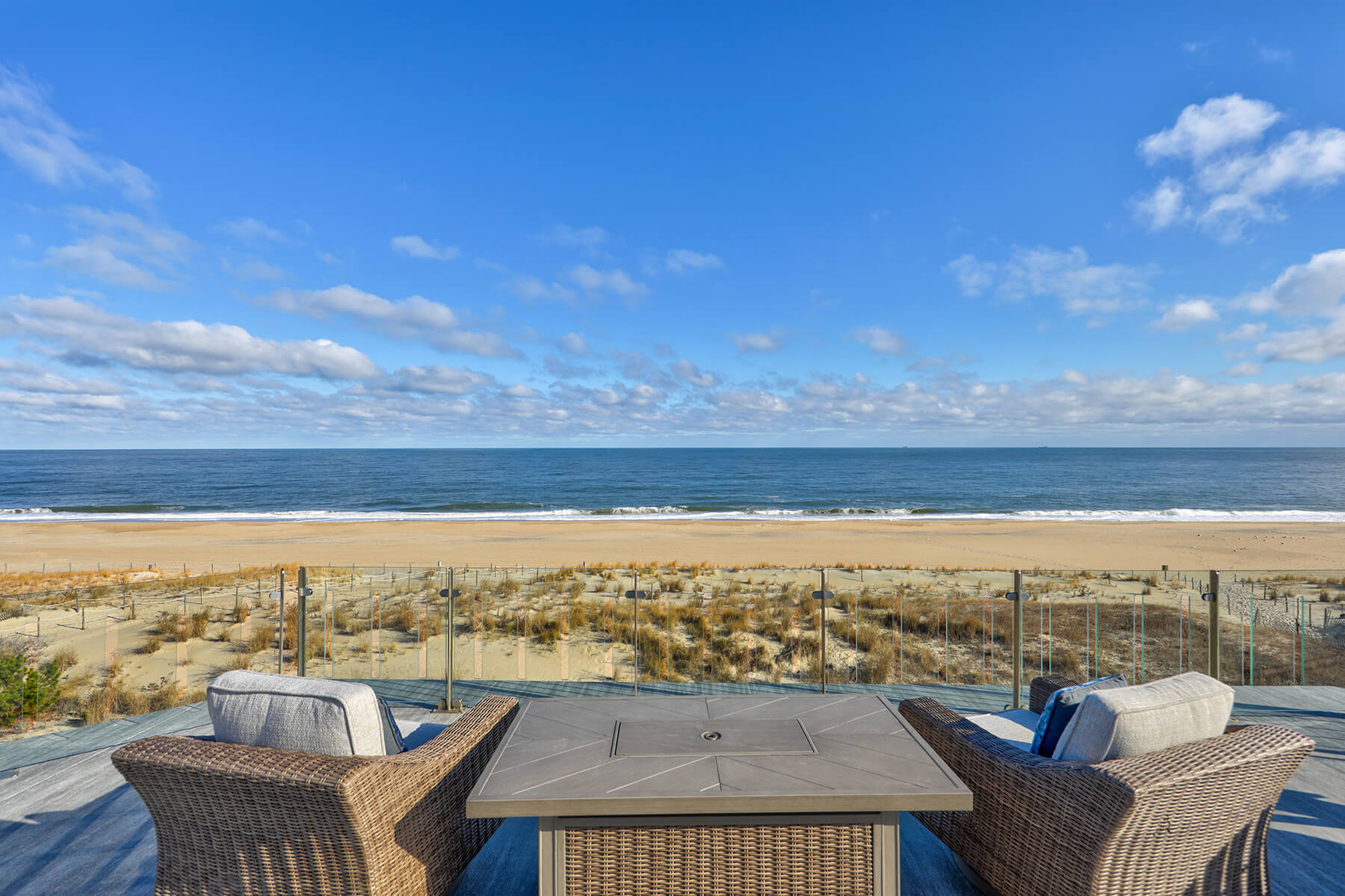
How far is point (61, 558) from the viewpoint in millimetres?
16312

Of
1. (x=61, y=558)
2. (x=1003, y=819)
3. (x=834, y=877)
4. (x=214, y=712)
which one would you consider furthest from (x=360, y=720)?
(x=61, y=558)

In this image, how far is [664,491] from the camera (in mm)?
38812

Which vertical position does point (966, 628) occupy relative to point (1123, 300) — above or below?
below

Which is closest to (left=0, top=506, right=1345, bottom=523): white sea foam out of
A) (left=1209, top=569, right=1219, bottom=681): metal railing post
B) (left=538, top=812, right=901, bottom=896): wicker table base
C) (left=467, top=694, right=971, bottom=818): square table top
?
(left=1209, top=569, right=1219, bottom=681): metal railing post

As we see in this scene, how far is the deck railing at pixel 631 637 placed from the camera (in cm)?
567

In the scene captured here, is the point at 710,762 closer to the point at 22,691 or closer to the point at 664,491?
the point at 22,691

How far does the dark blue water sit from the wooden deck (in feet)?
77.6

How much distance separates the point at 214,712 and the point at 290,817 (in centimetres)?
42

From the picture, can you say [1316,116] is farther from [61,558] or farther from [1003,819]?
[61,558]

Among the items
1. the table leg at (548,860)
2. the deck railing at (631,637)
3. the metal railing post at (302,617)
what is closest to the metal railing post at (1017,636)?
the deck railing at (631,637)

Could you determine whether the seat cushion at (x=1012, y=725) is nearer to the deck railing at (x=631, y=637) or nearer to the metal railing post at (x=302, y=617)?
the deck railing at (x=631, y=637)

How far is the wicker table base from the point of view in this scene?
5.63ft

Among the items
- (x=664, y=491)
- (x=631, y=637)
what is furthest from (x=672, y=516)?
(x=631, y=637)

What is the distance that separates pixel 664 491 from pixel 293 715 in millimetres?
37054
